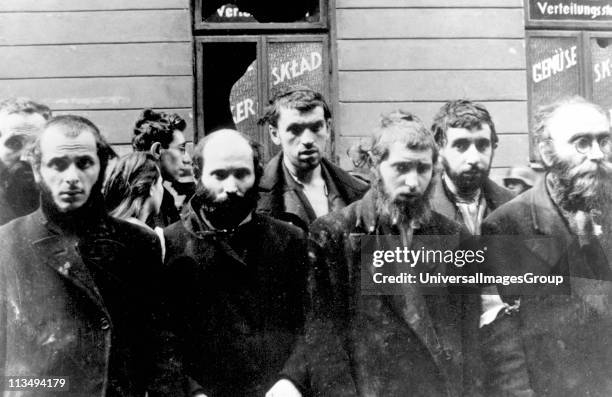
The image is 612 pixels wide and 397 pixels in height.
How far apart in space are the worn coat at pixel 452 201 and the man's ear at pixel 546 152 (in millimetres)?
328

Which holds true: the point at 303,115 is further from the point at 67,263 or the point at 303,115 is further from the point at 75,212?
the point at 67,263

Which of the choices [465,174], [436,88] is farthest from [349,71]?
[465,174]

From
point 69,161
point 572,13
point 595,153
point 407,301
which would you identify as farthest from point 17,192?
point 572,13

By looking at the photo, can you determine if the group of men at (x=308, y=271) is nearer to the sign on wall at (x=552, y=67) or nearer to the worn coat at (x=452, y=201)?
the worn coat at (x=452, y=201)

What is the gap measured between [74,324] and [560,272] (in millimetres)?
3128

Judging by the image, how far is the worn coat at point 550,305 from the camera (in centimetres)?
466

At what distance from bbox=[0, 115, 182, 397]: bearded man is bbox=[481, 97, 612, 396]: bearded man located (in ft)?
7.08

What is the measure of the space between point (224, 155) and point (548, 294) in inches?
90.6

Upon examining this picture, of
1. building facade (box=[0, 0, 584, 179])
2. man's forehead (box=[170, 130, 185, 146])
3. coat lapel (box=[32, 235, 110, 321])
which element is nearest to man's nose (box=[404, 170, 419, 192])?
building facade (box=[0, 0, 584, 179])

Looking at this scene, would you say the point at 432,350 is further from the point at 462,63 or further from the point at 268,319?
the point at 462,63

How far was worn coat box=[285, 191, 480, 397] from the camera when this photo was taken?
178 inches

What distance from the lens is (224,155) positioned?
462 cm

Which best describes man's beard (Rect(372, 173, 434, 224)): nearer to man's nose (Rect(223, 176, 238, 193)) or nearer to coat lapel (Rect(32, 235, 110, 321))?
man's nose (Rect(223, 176, 238, 193))

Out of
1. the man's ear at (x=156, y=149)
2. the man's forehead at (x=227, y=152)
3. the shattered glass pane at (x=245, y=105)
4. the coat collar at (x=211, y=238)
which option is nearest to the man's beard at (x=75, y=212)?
the man's ear at (x=156, y=149)
